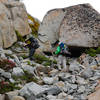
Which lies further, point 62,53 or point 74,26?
point 74,26

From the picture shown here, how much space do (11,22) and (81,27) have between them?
7838 mm

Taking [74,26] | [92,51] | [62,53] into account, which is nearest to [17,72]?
[62,53]

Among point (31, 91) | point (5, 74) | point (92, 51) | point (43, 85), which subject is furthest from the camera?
point (92, 51)

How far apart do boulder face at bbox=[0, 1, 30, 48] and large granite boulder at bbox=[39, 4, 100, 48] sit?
2559 millimetres

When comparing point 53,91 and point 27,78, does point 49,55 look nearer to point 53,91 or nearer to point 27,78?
point 27,78

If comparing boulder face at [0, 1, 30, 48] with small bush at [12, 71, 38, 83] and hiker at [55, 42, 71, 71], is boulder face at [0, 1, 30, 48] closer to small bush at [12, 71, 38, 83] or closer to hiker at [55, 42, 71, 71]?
hiker at [55, 42, 71, 71]

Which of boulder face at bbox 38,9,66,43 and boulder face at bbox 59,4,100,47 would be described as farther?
boulder face at bbox 38,9,66,43

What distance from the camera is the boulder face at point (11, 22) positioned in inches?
669

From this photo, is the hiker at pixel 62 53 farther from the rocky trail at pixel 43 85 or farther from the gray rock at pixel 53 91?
the gray rock at pixel 53 91

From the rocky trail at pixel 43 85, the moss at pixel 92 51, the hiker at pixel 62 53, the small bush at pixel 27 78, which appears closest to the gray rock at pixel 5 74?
the rocky trail at pixel 43 85

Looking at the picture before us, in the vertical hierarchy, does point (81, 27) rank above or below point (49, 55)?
above

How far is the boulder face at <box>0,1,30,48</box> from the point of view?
55.8 feet

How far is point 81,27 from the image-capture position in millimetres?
18109

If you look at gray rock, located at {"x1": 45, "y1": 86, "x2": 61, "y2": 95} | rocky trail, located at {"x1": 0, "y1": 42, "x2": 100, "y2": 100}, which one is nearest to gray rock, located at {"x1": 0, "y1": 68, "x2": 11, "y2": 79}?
rocky trail, located at {"x1": 0, "y1": 42, "x2": 100, "y2": 100}
